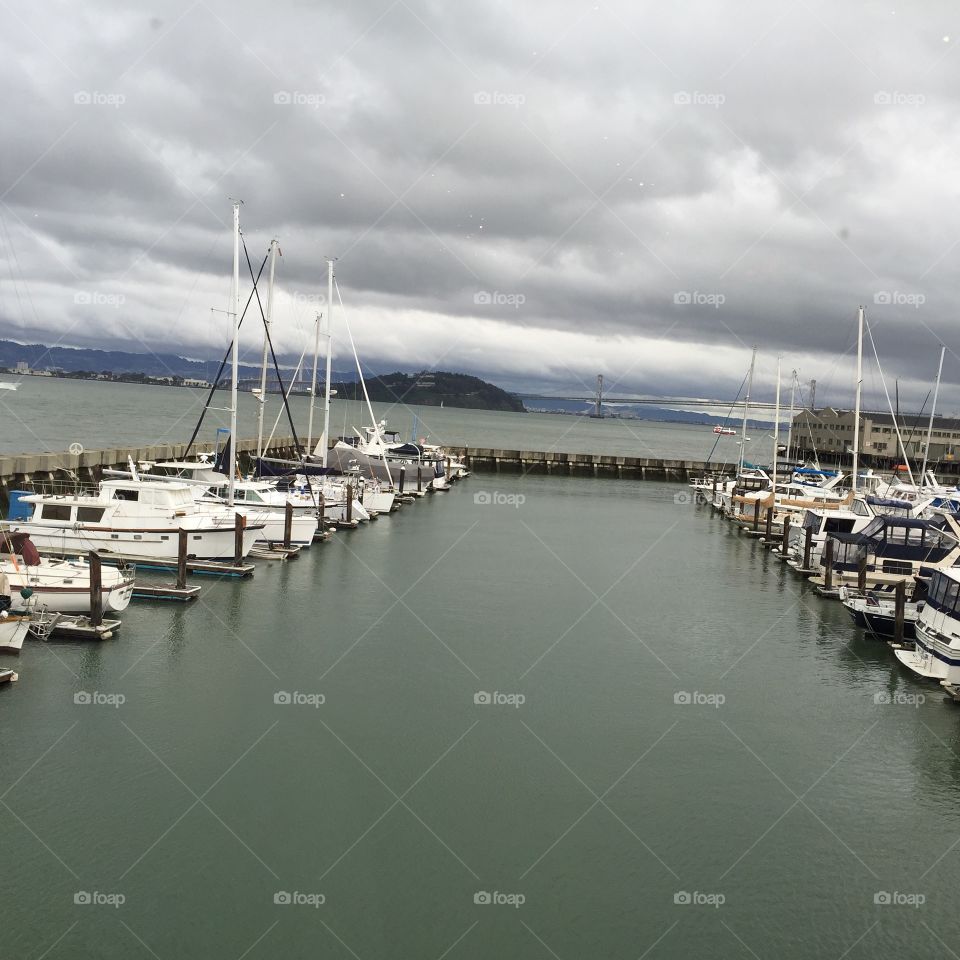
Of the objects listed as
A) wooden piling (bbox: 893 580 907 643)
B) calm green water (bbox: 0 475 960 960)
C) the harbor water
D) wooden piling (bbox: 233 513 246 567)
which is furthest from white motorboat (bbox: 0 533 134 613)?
wooden piling (bbox: 893 580 907 643)

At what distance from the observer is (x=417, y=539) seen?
140 feet

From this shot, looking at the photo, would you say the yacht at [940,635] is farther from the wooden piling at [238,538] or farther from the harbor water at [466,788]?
the wooden piling at [238,538]

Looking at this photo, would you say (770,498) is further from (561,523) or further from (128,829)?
(128,829)

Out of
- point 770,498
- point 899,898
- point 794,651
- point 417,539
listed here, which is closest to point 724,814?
point 899,898

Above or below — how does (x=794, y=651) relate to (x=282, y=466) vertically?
below

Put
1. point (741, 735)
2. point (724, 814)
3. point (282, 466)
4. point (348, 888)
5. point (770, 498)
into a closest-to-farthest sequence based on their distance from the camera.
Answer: point (348, 888), point (724, 814), point (741, 735), point (282, 466), point (770, 498)

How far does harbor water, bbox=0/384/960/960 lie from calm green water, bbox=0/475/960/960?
6 cm

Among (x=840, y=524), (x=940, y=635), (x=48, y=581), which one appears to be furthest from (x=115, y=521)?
(x=840, y=524)

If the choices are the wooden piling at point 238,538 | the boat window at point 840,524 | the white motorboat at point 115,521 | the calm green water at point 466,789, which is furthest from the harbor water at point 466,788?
the boat window at point 840,524

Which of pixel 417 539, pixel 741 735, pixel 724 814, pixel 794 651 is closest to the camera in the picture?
pixel 724 814

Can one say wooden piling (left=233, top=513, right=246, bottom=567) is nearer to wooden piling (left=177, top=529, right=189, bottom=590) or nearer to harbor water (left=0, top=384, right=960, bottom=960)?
harbor water (left=0, top=384, right=960, bottom=960)

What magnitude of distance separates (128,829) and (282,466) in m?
33.8

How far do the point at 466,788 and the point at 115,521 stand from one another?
1794 centimetres

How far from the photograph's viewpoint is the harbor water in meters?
12.2
